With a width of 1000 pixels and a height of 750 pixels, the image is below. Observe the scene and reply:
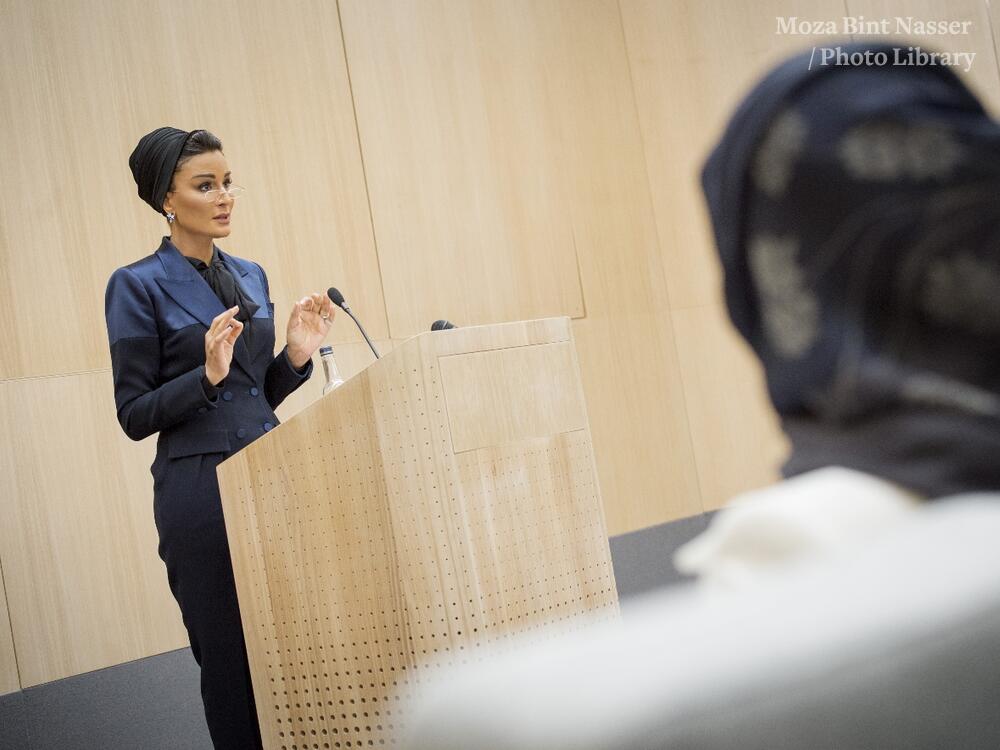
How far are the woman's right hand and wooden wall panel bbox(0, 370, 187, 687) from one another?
1.54 m

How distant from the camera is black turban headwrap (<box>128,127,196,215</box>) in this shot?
8.15 ft

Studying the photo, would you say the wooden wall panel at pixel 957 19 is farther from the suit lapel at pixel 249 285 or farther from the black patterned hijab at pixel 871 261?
the black patterned hijab at pixel 871 261

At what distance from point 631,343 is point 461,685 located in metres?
4.63

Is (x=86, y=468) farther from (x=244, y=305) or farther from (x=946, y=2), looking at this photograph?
(x=946, y=2)

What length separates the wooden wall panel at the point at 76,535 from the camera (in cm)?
330

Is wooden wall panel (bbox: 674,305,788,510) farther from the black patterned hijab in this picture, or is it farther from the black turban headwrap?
the black patterned hijab

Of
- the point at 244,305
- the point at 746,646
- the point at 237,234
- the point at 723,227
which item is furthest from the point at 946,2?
the point at 746,646

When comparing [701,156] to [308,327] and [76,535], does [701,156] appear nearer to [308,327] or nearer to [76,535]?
[308,327]

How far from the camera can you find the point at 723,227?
70 centimetres

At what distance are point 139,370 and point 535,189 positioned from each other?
273 cm

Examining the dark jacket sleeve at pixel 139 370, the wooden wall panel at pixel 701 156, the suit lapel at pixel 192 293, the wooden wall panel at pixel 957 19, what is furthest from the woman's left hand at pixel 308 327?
the wooden wall panel at pixel 957 19

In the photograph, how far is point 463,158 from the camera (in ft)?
14.8

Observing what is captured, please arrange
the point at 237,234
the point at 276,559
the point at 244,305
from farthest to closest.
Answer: the point at 237,234, the point at 244,305, the point at 276,559

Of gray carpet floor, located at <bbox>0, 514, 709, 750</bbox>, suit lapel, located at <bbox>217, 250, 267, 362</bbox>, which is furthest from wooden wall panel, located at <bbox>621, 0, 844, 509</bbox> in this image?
suit lapel, located at <bbox>217, 250, 267, 362</bbox>
